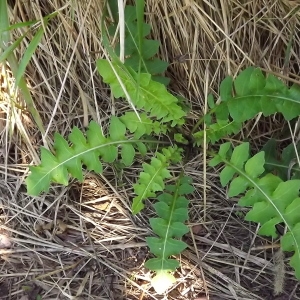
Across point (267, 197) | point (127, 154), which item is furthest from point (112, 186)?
point (267, 197)

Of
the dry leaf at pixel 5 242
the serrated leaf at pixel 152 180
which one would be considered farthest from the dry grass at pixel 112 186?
the serrated leaf at pixel 152 180

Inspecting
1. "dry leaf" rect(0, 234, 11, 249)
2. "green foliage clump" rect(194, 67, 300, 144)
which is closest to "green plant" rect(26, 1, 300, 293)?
"green foliage clump" rect(194, 67, 300, 144)

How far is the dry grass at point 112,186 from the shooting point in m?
1.30

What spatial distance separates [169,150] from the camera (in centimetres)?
140

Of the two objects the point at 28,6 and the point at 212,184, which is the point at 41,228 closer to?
the point at 212,184

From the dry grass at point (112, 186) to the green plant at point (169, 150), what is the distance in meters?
0.08

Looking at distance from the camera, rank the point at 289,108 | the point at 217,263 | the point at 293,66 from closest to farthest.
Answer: the point at 289,108, the point at 293,66, the point at 217,263

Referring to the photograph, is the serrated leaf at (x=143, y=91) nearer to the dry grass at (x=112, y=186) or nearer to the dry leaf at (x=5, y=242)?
the dry grass at (x=112, y=186)

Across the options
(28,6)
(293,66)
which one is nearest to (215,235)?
(293,66)

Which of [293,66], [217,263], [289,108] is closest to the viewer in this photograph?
[289,108]

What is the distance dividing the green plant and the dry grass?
0.26 feet

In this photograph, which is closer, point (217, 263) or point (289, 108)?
point (289, 108)

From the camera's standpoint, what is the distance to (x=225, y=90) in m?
1.25

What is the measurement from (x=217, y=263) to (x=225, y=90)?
54cm
